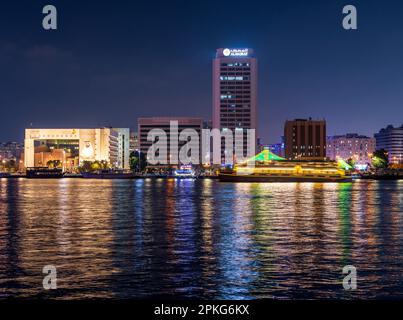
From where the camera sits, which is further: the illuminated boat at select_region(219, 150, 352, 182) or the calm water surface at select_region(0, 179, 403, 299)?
the illuminated boat at select_region(219, 150, 352, 182)

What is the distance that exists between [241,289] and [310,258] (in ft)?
20.6

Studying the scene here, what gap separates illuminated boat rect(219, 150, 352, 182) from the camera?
156 m

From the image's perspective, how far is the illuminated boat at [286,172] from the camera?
6161 inches

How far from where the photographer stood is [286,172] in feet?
520

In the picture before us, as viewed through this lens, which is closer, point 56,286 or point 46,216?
point 56,286

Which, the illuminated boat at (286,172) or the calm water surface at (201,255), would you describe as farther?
the illuminated boat at (286,172)

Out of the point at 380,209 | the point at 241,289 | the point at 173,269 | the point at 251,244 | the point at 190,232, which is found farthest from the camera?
the point at 380,209

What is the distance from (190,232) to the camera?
105 feet

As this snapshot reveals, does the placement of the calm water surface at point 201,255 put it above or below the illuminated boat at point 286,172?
below

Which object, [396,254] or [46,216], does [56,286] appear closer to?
[396,254]

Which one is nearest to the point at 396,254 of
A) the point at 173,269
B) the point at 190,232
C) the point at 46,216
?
the point at 173,269

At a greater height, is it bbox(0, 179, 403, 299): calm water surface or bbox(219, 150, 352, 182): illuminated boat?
bbox(219, 150, 352, 182): illuminated boat
